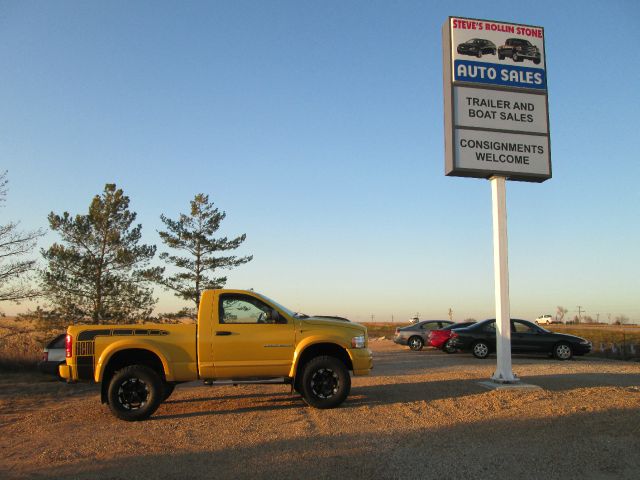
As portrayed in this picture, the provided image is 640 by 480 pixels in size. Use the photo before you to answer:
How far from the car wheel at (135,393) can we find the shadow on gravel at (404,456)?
1.51 meters

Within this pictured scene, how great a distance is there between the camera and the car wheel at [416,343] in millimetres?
23859

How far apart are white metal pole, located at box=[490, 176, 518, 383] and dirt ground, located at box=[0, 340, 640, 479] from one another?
0.74 metres

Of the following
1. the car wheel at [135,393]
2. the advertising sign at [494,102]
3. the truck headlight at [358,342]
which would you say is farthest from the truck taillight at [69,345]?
the advertising sign at [494,102]

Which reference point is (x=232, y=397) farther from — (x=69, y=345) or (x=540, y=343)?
(x=540, y=343)

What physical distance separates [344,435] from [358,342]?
2350 millimetres

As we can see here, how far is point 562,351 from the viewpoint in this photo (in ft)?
61.1

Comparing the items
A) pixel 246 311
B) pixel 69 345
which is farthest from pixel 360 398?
pixel 69 345

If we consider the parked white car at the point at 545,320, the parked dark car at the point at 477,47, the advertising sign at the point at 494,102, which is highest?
the parked dark car at the point at 477,47

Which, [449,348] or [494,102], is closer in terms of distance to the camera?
[494,102]

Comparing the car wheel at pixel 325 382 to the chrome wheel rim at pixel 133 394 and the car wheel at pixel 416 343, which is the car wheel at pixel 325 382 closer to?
the chrome wheel rim at pixel 133 394

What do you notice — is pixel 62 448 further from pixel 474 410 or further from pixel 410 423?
pixel 474 410

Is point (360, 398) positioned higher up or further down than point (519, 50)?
further down

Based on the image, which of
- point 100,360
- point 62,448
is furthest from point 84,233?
point 62,448

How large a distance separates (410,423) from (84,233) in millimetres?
25469
